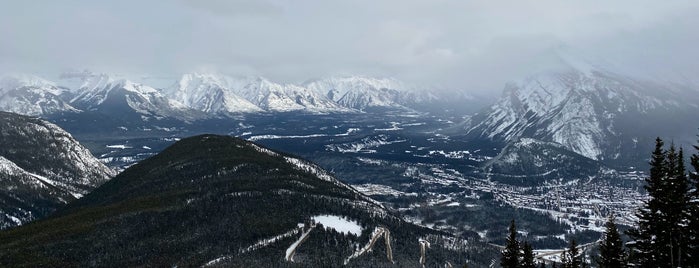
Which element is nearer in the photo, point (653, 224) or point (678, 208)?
point (678, 208)

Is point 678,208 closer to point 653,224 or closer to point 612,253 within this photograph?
point 653,224

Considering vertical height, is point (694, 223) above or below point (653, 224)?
above

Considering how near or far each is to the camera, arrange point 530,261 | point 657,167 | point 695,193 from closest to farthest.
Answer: point 695,193 → point 657,167 → point 530,261

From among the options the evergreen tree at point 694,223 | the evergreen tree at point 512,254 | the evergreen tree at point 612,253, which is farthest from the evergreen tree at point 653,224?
the evergreen tree at point 512,254

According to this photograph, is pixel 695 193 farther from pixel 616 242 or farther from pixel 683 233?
pixel 616 242

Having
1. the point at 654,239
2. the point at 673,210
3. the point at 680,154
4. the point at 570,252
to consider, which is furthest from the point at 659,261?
the point at 570,252

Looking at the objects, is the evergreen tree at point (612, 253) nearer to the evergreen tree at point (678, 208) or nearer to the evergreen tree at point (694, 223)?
the evergreen tree at point (678, 208)

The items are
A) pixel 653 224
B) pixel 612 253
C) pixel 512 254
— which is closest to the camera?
pixel 653 224

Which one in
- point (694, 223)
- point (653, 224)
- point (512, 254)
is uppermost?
point (694, 223)

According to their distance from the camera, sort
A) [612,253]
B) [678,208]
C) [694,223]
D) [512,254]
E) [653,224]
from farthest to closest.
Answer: [512,254], [612,253], [653,224], [678,208], [694,223]

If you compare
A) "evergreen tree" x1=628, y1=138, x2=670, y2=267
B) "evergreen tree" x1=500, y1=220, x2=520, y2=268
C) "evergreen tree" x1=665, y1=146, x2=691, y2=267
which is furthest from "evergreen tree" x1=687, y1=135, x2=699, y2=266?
"evergreen tree" x1=500, y1=220, x2=520, y2=268

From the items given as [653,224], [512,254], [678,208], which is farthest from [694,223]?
[512,254]
